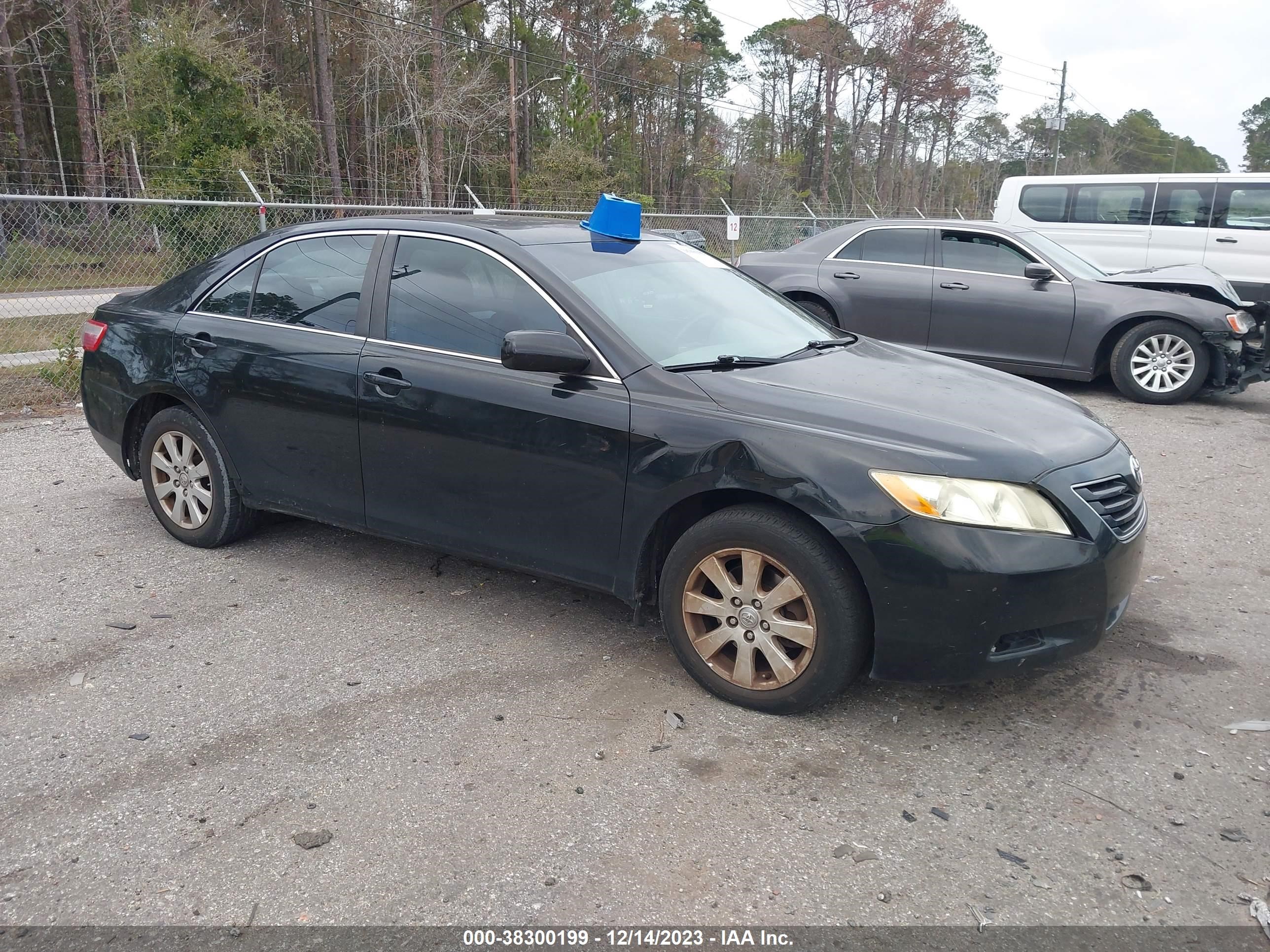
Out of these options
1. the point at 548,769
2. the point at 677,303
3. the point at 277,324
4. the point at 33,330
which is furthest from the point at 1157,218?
the point at 33,330

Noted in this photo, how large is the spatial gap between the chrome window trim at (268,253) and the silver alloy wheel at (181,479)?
60 cm

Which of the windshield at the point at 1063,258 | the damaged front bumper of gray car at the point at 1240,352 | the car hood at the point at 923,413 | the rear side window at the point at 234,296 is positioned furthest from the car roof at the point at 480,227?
the damaged front bumper of gray car at the point at 1240,352

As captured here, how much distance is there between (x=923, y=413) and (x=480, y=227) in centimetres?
199

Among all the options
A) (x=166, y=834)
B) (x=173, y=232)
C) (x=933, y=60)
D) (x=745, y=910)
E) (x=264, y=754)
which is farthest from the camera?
(x=933, y=60)

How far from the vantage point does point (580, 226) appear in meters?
4.33

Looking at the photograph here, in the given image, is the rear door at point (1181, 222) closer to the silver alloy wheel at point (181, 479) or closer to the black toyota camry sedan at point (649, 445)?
the black toyota camry sedan at point (649, 445)

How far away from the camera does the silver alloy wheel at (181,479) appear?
4.73m

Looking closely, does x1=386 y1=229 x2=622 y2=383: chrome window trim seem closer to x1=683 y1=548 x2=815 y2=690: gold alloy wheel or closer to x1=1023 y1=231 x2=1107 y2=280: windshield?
x1=683 y1=548 x2=815 y2=690: gold alloy wheel

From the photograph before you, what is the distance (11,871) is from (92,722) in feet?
2.65

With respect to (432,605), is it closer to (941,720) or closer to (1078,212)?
(941,720)

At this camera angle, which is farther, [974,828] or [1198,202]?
[1198,202]

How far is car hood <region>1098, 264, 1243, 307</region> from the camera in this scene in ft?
28.3

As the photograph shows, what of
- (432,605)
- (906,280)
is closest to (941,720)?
(432,605)

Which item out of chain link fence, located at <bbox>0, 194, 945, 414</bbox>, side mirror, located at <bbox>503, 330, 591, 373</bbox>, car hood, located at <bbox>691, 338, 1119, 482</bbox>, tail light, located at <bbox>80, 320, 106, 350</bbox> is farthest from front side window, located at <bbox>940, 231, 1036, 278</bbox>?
tail light, located at <bbox>80, 320, 106, 350</bbox>
